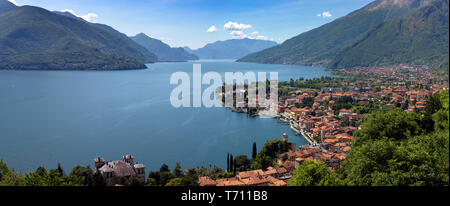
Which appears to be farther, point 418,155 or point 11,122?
point 11,122

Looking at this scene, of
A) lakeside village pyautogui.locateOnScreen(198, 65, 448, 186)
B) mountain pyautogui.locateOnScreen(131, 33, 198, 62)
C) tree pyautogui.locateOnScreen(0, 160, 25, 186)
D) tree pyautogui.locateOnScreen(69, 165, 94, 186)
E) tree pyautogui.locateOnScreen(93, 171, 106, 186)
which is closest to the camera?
tree pyautogui.locateOnScreen(0, 160, 25, 186)

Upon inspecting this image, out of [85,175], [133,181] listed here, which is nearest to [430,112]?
[133,181]

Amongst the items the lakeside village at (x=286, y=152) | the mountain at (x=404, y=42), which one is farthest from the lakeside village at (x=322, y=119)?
the mountain at (x=404, y=42)

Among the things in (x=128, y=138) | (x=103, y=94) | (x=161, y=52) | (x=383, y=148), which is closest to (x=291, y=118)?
(x=128, y=138)

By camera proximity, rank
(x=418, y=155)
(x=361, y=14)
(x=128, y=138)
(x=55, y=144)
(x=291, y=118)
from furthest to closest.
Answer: (x=361, y=14)
(x=291, y=118)
(x=128, y=138)
(x=55, y=144)
(x=418, y=155)

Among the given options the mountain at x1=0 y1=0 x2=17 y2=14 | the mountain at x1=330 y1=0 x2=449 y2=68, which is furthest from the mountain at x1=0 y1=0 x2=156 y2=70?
the mountain at x1=330 y1=0 x2=449 y2=68

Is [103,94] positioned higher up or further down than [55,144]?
higher up

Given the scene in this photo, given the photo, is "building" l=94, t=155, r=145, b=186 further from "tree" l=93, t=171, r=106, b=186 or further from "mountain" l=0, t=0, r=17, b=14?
"mountain" l=0, t=0, r=17, b=14
